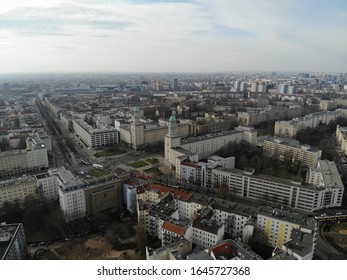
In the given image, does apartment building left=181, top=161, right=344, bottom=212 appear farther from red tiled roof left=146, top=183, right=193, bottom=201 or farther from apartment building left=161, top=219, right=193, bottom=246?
apartment building left=161, top=219, right=193, bottom=246

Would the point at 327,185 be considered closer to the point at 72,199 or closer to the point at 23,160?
the point at 72,199

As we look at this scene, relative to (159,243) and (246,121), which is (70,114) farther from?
(159,243)

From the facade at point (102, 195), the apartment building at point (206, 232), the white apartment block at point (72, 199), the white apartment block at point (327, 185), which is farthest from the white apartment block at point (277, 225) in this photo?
the white apartment block at point (72, 199)

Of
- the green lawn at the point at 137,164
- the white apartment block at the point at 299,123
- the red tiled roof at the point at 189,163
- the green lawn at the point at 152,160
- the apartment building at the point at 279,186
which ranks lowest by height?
the green lawn at the point at 137,164

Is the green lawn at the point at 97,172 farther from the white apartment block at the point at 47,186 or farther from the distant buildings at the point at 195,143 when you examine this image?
the distant buildings at the point at 195,143

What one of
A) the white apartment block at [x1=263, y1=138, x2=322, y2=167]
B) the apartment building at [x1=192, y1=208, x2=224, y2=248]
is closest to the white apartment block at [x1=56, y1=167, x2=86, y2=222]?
the apartment building at [x1=192, y1=208, x2=224, y2=248]

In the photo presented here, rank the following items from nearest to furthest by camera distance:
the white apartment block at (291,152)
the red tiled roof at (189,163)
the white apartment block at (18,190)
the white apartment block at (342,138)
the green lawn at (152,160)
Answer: the white apartment block at (18,190)
the red tiled roof at (189,163)
the white apartment block at (291,152)
the green lawn at (152,160)
the white apartment block at (342,138)

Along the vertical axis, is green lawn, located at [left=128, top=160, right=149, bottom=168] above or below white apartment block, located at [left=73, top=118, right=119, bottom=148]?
below
